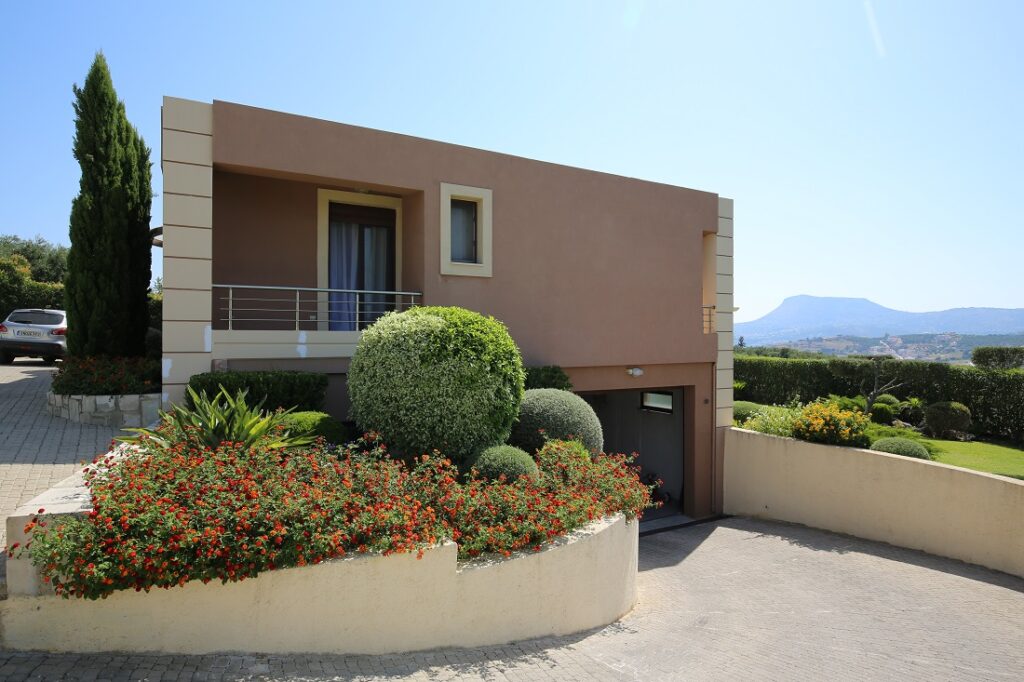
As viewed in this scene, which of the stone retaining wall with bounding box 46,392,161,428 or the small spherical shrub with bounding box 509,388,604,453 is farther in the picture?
the stone retaining wall with bounding box 46,392,161,428

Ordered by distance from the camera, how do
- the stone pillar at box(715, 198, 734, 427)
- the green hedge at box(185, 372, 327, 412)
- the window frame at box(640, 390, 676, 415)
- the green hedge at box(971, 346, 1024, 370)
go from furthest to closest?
the green hedge at box(971, 346, 1024, 370)
the window frame at box(640, 390, 676, 415)
the stone pillar at box(715, 198, 734, 427)
the green hedge at box(185, 372, 327, 412)

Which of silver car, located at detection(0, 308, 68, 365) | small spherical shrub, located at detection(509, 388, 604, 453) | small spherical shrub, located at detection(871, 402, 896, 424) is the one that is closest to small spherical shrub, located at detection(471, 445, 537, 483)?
small spherical shrub, located at detection(509, 388, 604, 453)

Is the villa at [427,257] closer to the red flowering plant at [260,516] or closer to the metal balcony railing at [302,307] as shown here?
the metal balcony railing at [302,307]

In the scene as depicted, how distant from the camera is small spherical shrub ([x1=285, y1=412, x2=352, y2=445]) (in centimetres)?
773

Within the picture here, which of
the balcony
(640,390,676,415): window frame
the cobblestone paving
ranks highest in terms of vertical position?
the balcony

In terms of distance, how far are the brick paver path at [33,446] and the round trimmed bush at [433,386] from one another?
354 centimetres

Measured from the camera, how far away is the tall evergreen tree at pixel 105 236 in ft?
37.3

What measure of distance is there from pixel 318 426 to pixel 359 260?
15.3ft

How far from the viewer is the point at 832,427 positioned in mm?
12109

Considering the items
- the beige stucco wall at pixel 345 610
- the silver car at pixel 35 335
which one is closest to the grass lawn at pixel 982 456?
the beige stucco wall at pixel 345 610

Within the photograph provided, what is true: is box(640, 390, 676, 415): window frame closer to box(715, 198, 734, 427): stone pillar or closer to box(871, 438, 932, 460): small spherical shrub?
box(715, 198, 734, 427): stone pillar

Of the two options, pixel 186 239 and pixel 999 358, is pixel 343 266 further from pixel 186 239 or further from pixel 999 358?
pixel 999 358

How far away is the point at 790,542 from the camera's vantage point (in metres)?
11.4

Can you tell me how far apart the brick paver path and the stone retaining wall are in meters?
0.18
